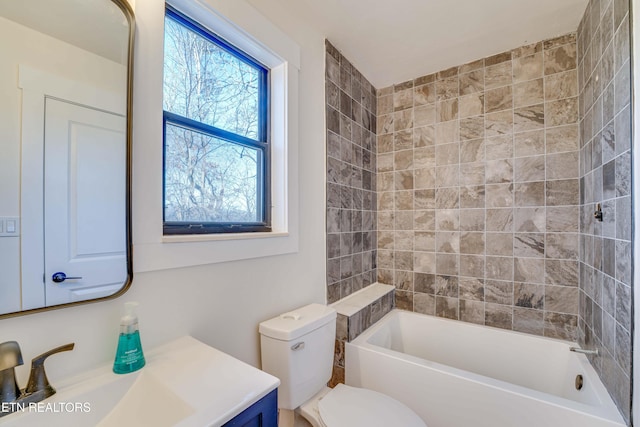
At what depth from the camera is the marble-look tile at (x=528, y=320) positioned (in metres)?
1.92

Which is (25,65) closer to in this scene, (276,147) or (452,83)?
(276,147)

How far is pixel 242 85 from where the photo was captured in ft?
4.87

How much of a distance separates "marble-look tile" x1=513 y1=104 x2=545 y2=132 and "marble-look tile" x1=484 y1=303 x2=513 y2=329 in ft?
4.21

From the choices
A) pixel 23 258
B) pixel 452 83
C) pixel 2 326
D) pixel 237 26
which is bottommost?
pixel 2 326

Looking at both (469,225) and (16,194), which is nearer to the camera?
(16,194)

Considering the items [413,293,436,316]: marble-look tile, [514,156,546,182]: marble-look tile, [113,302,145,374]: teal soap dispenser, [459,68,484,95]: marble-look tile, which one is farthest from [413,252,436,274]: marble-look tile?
[113,302,145,374]: teal soap dispenser

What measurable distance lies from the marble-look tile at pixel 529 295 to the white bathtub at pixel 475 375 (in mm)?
209

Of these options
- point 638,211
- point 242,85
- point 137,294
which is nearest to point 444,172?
point 638,211

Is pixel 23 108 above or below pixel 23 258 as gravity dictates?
above

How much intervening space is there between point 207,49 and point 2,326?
1.25 metres

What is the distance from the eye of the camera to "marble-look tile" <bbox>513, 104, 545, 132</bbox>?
1919 mm

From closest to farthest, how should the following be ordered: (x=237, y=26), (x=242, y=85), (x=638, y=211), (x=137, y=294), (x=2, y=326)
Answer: (x=2, y=326) < (x=137, y=294) < (x=638, y=211) < (x=237, y=26) < (x=242, y=85)

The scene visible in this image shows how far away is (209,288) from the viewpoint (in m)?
1.16

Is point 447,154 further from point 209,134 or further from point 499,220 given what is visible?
point 209,134
